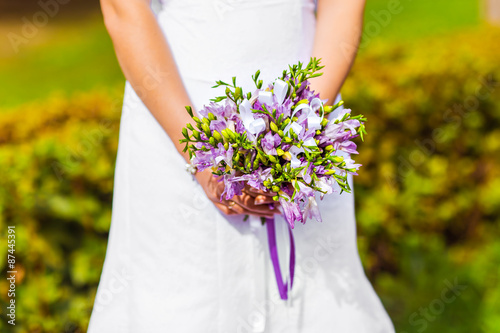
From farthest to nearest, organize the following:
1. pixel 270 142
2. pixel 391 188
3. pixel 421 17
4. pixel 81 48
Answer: pixel 421 17 → pixel 81 48 → pixel 391 188 → pixel 270 142

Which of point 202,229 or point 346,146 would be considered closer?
point 346,146

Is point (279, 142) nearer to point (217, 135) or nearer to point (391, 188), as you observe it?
point (217, 135)

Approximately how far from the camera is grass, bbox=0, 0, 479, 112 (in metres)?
5.91

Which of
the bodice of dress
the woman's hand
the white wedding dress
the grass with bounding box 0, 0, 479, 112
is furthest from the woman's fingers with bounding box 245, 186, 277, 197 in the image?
the grass with bounding box 0, 0, 479, 112

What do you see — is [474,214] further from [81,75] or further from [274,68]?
[81,75]

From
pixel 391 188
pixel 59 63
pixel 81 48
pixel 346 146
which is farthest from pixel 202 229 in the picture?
pixel 81 48

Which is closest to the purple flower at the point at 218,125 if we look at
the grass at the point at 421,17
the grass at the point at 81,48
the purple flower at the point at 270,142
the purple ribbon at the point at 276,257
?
the purple flower at the point at 270,142

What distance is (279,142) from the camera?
1.34m

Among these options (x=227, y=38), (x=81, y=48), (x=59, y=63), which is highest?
(x=81, y=48)

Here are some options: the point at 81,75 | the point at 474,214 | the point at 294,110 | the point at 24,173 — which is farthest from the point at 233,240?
the point at 81,75

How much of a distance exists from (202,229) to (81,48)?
5.47 meters

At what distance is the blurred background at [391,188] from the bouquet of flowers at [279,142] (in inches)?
66.8

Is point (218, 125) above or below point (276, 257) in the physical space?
above

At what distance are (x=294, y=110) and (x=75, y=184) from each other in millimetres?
1943
